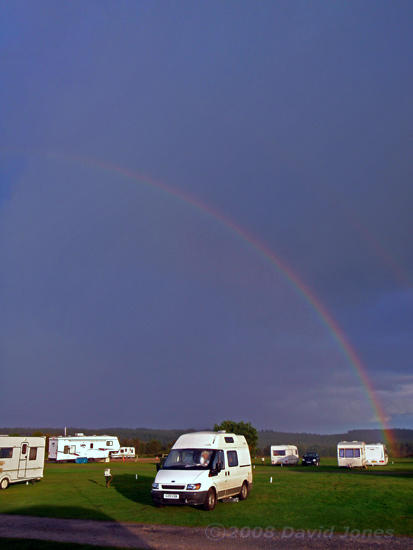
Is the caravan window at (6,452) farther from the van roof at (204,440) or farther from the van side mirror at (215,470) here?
the van side mirror at (215,470)

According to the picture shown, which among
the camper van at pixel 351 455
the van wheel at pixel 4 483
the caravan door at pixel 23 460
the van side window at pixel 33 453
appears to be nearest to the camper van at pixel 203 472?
the van wheel at pixel 4 483

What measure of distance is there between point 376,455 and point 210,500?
42428mm

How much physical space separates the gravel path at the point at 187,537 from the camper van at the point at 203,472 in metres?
1.86

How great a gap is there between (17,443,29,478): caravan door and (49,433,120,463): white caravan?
34.5m

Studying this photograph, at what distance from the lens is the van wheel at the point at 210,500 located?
16.7 m

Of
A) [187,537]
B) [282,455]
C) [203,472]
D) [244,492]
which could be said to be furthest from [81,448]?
[187,537]

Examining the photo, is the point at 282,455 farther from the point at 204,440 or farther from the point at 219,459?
the point at 219,459

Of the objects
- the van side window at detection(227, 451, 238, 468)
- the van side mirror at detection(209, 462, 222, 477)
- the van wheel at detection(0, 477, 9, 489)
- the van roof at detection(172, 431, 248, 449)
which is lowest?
the van wheel at detection(0, 477, 9, 489)

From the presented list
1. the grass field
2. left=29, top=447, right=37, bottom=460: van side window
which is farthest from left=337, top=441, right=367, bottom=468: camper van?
left=29, top=447, right=37, bottom=460: van side window

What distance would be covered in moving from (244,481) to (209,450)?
325cm

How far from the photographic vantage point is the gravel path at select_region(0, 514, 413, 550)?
12.1 metres

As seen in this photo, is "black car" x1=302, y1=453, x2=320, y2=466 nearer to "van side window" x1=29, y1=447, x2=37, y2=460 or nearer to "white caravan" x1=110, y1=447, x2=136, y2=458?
"white caravan" x1=110, y1=447, x2=136, y2=458

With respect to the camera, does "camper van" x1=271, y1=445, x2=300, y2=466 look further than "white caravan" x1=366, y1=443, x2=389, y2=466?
Yes

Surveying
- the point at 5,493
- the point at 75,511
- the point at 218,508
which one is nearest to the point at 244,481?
the point at 218,508
